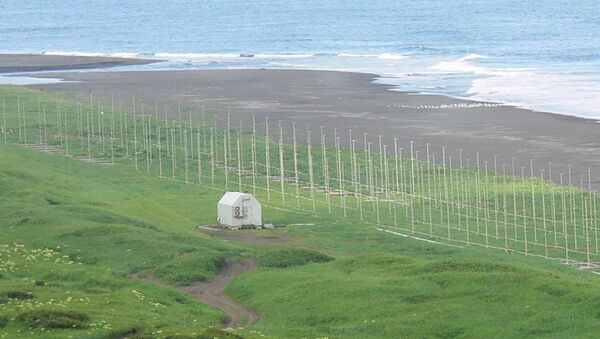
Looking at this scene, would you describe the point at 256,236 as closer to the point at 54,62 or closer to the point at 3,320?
the point at 3,320

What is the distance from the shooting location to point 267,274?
1869 inches

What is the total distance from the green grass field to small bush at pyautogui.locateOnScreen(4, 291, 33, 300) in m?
0.04

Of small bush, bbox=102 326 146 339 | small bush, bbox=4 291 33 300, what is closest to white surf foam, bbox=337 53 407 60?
small bush, bbox=4 291 33 300

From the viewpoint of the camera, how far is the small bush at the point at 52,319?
37.8m

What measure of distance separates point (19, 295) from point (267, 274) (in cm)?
933

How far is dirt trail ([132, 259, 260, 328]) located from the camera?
42550 mm

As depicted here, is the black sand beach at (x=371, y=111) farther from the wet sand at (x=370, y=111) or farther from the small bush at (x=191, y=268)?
the small bush at (x=191, y=268)

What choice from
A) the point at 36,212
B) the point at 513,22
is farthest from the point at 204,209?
the point at 513,22

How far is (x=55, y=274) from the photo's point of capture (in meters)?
46.5

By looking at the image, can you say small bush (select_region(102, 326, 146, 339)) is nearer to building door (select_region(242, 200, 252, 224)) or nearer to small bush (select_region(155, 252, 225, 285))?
small bush (select_region(155, 252, 225, 285))

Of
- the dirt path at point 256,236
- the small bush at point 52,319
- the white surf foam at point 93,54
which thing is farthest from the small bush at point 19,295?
the white surf foam at point 93,54

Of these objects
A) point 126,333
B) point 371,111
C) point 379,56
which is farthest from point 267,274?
point 379,56

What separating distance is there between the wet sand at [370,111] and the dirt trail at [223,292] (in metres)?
23.9

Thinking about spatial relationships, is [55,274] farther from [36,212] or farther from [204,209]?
[204,209]
